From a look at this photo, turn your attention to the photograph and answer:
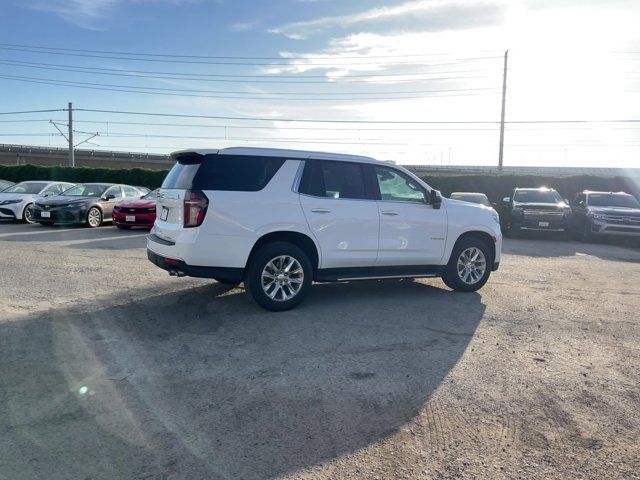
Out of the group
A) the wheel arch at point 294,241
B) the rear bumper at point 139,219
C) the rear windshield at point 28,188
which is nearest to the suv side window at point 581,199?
the wheel arch at point 294,241

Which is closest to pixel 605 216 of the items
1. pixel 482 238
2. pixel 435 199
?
pixel 482 238

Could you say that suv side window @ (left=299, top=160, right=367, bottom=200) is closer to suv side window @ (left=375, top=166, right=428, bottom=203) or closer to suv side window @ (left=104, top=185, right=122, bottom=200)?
suv side window @ (left=375, top=166, right=428, bottom=203)

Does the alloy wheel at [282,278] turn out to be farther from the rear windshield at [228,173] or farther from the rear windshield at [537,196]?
the rear windshield at [537,196]

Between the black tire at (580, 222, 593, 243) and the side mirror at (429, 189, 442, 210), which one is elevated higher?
the side mirror at (429, 189, 442, 210)

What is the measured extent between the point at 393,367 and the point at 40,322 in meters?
4.01

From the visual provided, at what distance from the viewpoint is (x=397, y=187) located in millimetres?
7391

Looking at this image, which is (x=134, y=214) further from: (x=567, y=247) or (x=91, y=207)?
(x=567, y=247)

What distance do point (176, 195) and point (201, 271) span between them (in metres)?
1.00

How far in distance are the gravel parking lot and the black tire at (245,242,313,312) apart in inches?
6.2

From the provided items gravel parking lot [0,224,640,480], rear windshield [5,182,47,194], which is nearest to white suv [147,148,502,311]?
gravel parking lot [0,224,640,480]

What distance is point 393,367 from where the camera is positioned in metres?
4.76

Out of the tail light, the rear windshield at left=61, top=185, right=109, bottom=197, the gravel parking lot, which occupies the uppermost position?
the rear windshield at left=61, top=185, right=109, bottom=197

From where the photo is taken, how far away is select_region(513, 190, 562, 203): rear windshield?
58.2ft

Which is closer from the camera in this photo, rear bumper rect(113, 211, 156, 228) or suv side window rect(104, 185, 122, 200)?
rear bumper rect(113, 211, 156, 228)
